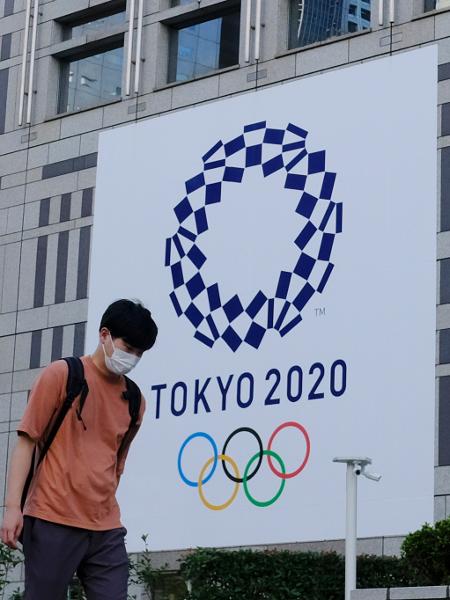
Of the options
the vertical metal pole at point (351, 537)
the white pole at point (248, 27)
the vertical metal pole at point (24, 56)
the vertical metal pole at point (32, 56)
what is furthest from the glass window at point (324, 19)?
the vertical metal pole at point (351, 537)

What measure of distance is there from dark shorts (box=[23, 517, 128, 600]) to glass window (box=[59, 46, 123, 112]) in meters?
15.7

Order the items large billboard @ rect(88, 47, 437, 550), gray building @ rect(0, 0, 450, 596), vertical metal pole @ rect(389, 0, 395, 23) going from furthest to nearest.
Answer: gray building @ rect(0, 0, 450, 596) < vertical metal pole @ rect(389, 0, 395, 23) < large billboard @ rect(88, 47, 437, 550)

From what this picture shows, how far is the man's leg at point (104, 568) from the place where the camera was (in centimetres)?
638

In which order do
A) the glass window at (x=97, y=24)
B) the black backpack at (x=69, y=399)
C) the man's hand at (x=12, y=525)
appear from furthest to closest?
1. the glass window at (x=97, y=24)
2. the black backpack at (x=69, y=399)
3. the man's hand at (x=12, y=525)

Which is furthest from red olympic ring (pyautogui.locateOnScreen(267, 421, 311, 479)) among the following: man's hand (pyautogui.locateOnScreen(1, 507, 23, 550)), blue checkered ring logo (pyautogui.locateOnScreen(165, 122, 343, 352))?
man's hand (pyautogui.locateOnScreen(1, 507, 23, 550))

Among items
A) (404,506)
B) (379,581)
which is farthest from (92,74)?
(379,581)

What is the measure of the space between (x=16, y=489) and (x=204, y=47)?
15.3m

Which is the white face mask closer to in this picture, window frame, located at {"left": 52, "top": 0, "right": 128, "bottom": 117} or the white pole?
the white pole

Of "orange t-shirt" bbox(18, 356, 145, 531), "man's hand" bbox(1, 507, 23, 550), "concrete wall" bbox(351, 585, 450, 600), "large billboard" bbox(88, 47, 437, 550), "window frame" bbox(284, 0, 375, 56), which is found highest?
"window frame" bbox(284, 0, 375, 56)

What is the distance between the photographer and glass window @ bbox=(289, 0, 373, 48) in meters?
19.1

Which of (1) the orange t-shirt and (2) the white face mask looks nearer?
(1) the orange t-shirt

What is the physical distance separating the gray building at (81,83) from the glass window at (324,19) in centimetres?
2

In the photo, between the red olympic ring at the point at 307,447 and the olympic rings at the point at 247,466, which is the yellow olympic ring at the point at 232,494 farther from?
the red olympic ring at the point at 307,447

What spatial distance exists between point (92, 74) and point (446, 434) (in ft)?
28.2
